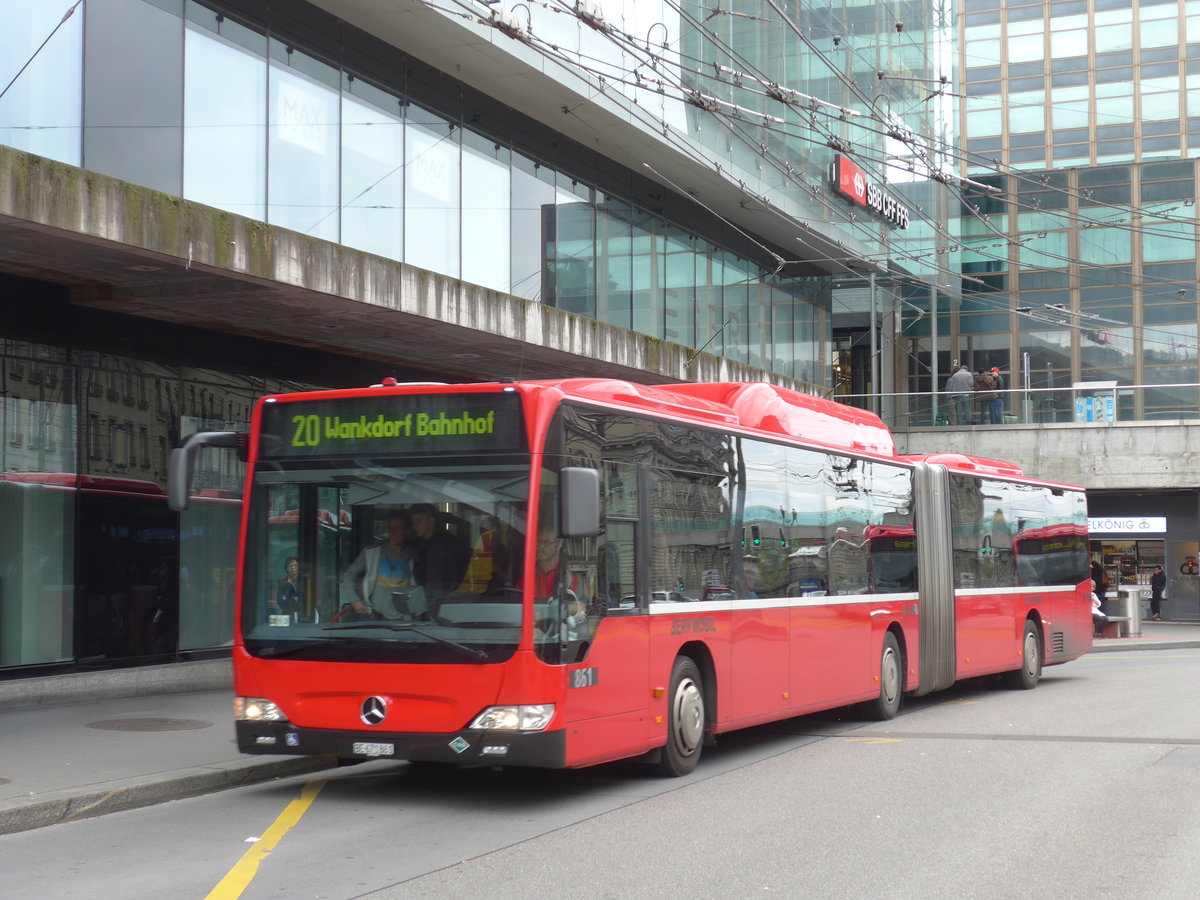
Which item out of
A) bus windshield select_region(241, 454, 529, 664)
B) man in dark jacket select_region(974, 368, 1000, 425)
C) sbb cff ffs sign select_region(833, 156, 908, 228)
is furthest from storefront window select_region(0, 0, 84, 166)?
man in dark jacket select_region(974, 368, 1000, 425)

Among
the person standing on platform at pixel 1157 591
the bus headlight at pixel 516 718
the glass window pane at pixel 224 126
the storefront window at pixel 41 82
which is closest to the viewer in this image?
the bus headlight at pixel 516 718

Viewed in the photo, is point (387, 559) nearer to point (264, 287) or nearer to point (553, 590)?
point (553, 590)

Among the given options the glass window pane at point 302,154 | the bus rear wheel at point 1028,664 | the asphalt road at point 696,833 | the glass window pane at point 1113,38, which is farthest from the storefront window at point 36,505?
the glass window pane at point 1113,38

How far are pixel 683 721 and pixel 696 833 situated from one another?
240cm

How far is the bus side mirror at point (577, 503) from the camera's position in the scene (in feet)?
29.4

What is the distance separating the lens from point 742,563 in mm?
11812

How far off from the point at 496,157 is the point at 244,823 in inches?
560

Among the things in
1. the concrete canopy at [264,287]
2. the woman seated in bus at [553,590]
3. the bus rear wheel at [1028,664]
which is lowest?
the bus rear wheel at [1028,664]

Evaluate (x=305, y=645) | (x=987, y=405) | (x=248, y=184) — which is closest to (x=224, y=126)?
(x=248, y=184)

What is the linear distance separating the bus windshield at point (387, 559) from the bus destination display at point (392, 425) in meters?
0.09

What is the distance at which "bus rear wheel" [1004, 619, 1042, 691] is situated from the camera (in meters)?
19.6

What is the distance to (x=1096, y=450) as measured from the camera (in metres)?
34.2

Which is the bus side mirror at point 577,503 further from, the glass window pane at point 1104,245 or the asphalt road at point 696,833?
the glass window pane at point 1104,245

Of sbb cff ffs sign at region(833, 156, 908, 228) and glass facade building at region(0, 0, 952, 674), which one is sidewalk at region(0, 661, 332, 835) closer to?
glass facade building at region(0, 0, 952, 674)
